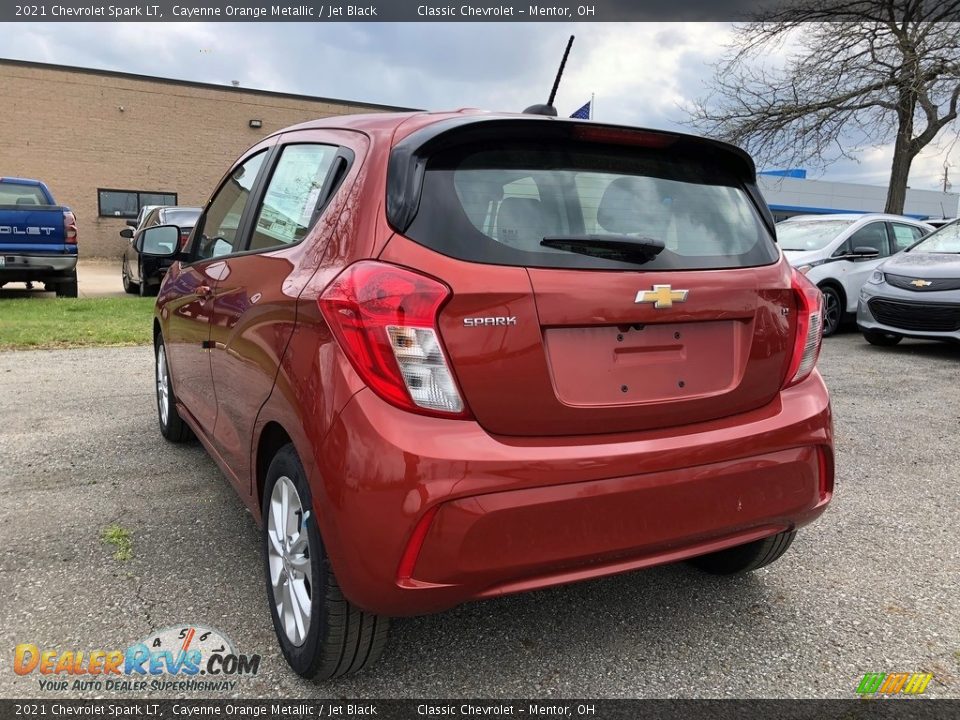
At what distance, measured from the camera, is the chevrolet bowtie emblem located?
6.71 feet

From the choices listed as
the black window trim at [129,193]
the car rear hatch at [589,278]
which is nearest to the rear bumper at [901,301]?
the car rear hatch at [589,278]

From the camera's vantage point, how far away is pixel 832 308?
31.8ft

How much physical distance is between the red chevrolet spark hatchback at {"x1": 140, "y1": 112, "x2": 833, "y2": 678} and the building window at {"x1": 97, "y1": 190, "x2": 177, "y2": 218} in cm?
2798

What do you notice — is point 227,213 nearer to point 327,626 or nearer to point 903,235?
point 327,626

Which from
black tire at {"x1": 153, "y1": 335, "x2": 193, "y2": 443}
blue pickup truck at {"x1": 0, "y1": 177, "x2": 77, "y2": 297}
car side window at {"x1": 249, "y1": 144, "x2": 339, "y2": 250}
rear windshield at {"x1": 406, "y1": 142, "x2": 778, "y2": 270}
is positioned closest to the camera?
rear windshield at {"x1": 406, "y1": 142, "x2": 778, "y2": 270}

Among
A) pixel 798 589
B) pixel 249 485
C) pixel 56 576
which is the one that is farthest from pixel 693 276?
pixel 56 576

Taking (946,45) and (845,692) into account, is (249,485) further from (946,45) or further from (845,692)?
(946,45)

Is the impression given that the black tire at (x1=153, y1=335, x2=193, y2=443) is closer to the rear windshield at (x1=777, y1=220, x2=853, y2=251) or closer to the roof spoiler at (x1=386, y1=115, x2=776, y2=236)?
the roof spoiler at (x1=386, y1=115, x2=776, y2=236)

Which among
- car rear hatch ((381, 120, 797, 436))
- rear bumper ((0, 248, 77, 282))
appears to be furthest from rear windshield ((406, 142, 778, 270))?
rear bumper ((0, 248, 77, 282))

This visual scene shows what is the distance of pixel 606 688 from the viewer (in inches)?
87.3

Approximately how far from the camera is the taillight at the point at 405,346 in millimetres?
1843

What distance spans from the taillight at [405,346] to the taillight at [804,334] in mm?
1167

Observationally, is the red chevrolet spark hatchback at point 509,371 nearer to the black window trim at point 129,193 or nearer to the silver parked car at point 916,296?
the silver parked car at point 916,296

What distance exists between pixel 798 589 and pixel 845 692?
0.64m
